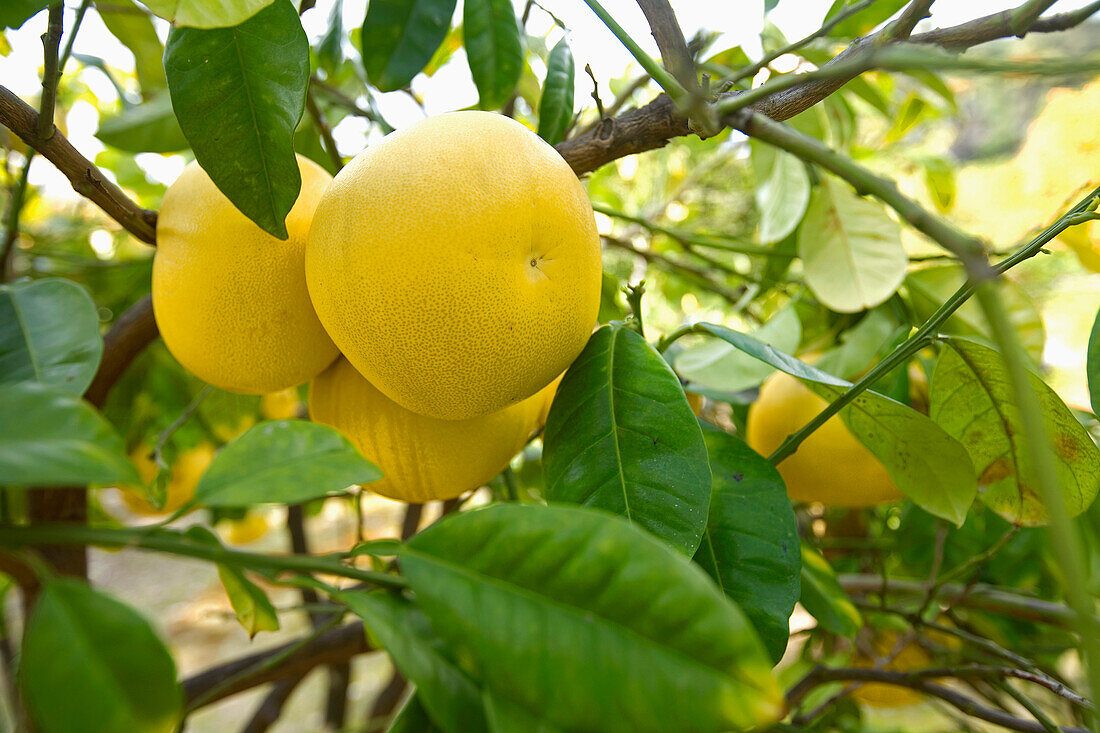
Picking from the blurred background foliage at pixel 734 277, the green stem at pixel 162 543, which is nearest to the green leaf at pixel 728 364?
the blurred background foliage at pixel 734 277

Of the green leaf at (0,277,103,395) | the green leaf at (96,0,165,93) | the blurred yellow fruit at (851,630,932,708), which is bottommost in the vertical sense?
the blurred yellow fruit at (851,630,932,708)

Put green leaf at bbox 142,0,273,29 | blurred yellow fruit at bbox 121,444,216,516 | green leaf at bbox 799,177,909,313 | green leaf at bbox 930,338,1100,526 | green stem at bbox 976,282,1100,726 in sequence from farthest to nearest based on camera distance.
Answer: blurred yellow fruit at bbox 121,444,216,516, green leaf at bbox 799,177,909,313, green leaf at bbox 930,338,1100,526, green leaf at bbox 142,0,273,29, green stem at bbox 976,282,1100,726

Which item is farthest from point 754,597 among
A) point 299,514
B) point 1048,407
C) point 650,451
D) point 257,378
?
point 299,514

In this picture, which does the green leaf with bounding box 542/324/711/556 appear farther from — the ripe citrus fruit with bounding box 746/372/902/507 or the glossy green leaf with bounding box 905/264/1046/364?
the glossy green leaf with bounding box 905/264/1046/364

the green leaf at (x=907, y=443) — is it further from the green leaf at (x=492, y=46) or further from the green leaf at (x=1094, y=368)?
the green leaf at (x=492, y=46)

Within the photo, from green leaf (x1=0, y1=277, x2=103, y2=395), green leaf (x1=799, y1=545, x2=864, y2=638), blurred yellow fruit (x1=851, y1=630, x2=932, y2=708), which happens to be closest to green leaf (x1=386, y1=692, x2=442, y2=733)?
green leaf (x1=0, y1=277, x2=103, y2=395)
